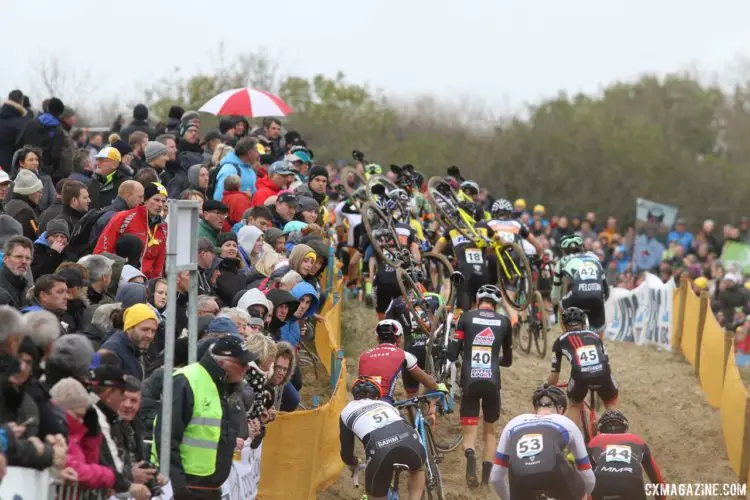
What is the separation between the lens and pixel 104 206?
14.2 meters

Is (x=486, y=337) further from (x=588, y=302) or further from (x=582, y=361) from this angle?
(x=588, y=302)

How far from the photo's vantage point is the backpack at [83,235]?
12742 mm

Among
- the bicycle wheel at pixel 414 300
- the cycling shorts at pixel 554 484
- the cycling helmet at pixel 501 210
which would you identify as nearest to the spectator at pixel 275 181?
the bicycle wheel at pixel 414 300

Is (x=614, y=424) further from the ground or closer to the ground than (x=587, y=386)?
further from the ground

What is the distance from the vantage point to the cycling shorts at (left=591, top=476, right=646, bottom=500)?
11.9m

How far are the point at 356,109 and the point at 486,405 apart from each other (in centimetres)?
4453

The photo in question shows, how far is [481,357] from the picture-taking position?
14.7 meters

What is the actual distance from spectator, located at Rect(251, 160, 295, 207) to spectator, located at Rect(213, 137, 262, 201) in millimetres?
138

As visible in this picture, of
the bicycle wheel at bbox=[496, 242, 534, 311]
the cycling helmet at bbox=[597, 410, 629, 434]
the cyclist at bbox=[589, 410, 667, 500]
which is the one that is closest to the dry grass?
the bicycle wheel at bbox=[496, 242, 534, 311]

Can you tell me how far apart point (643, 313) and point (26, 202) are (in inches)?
565

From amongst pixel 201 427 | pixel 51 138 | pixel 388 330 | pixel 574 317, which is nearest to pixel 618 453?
pixel 388 330

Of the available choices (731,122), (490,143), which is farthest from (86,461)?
(731,122)

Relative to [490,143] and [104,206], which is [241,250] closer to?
[104,206]

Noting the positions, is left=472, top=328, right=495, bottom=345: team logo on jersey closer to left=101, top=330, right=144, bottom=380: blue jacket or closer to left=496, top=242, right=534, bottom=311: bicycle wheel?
left=496, top=242, right=534, bottom=311: bicycle wheel
